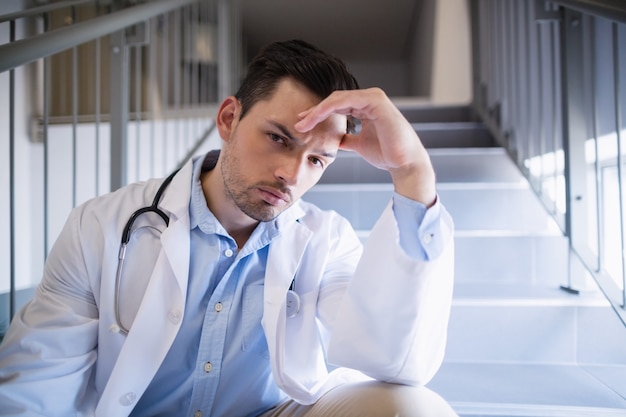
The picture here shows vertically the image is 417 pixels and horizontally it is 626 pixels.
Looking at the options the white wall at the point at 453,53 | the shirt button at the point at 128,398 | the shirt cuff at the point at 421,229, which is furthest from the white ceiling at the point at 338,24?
the shirt button at the point at 128,398

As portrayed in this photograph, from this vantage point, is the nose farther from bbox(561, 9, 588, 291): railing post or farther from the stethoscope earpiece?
bbox(561, 9, 588, 291): railing post

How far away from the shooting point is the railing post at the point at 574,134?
1499 mm

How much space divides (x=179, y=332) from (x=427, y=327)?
508 millimetres

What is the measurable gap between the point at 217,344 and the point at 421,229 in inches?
18.8

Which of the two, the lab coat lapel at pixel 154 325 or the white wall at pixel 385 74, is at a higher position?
the white wall at pixel 385 74

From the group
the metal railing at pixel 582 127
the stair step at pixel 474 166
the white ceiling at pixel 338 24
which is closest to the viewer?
the metal railing at pixel 582 127

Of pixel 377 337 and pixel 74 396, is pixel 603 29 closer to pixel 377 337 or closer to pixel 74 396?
Answer: pixel 377 337

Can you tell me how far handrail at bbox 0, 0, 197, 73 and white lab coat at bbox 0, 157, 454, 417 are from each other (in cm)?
31

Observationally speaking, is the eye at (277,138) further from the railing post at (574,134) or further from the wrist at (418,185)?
the railing post at (574,134)

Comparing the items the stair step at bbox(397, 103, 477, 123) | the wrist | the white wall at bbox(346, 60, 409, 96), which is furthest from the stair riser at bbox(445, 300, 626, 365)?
the white wall at bbox(346, 60, 409, 96)

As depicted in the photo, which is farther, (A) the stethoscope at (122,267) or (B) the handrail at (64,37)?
(A) the stethoscope at (122,267)

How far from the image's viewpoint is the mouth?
0.91m

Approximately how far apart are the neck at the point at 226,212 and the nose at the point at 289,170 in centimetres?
17

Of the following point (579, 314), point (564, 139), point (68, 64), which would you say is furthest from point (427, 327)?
point (68, 64)
